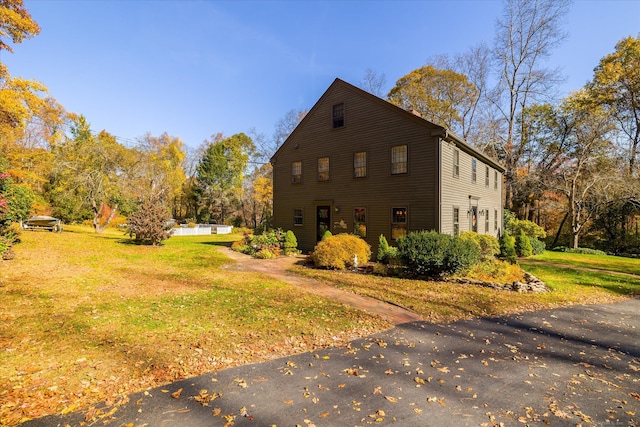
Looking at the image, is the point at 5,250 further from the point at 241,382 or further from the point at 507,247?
the point at 507,247

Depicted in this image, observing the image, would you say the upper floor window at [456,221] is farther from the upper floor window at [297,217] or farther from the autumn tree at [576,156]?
the autumn tree at [576,156]

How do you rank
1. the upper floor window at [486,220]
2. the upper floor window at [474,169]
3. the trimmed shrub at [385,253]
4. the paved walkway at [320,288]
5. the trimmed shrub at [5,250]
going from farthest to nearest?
1. the upper floor window at [486,220]
2. the upper floor window at [474,169]
3. the trimmed shrub at [385,253]
4. the trimmed shrub at [5,250]
5. the paved walkway at [320,288]

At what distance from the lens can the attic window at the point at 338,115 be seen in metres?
17.3

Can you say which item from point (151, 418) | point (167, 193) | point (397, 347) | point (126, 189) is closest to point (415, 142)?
point (397, 347)

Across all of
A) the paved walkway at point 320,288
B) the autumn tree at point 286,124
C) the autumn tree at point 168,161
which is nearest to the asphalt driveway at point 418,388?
the paved walkway at point 320,288

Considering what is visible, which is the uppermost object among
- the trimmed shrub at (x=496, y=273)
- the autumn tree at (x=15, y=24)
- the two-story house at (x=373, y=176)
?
the autumn tree at (x=15, y=24)

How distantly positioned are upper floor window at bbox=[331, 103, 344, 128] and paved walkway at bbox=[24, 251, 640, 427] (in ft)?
45.4

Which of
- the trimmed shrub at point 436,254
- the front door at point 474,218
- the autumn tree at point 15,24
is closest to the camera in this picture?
the trimmed shrub at point 436,254

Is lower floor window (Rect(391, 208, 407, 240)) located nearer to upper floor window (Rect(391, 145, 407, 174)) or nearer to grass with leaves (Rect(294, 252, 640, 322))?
upper floor window (Rect(391, 145, 407, 174))

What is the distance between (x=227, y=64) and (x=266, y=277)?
1315cm

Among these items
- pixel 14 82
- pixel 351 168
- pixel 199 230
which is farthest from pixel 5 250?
pixel 199 230

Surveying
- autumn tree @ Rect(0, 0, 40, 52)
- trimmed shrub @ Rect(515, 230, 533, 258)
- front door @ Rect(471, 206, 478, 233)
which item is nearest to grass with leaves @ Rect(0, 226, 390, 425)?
front door @ Rect(471, 206, 478, 233)

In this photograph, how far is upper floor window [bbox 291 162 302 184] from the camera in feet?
63.3

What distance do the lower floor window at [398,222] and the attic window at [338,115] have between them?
6207 mm
